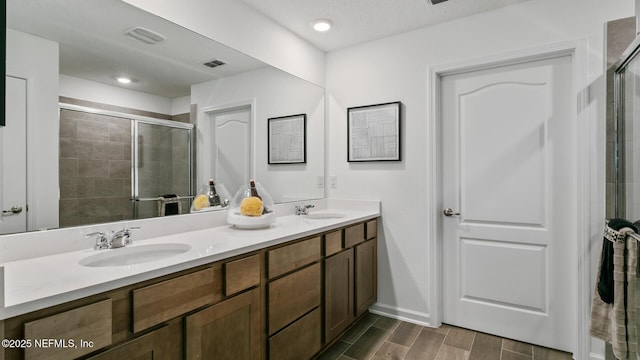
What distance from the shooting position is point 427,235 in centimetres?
255

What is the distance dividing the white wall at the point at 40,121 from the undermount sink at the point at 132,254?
0.25 m

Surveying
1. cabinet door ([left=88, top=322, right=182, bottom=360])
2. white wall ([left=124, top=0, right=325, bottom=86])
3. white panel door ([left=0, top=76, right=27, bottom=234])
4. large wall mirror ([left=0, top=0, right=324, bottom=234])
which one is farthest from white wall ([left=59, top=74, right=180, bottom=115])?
cabinet door ([left=88, top=322, right=182, bottom=360])

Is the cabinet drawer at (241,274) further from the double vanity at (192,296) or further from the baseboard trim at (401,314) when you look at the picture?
the baseboard trim at (401,314)

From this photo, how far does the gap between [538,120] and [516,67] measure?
415mm

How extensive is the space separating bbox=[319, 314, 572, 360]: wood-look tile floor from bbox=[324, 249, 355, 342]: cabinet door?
0.48 ft

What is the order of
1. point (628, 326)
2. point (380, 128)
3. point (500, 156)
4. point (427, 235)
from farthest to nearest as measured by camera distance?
point (380, 128) → point (427, 235) → point (500, 156) → point (628, 326)

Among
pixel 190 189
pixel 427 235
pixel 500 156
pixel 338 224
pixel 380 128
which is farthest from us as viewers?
pixel 380 128

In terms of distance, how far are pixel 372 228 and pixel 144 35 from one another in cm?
205

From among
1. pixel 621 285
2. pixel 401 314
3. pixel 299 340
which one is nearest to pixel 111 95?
pixel 299 340

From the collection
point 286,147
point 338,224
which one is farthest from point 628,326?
point 286,147

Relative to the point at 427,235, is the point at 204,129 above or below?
above

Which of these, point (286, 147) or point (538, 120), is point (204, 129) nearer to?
point (286, 147)

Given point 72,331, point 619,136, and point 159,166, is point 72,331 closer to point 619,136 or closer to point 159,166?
point 159,166

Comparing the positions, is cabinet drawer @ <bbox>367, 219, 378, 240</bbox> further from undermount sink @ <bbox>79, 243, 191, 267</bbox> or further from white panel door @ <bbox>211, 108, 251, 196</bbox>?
undermount sink @ <bbox>79, 243, 191, 267</bbox>
